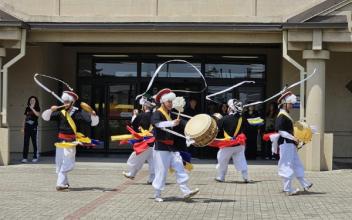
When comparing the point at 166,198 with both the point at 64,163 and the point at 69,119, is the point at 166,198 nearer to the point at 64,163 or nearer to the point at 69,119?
the point at 64,163

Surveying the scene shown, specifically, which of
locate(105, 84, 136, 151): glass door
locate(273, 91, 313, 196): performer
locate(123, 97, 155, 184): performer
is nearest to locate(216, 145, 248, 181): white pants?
locate(123, 97, 155, 184): performer

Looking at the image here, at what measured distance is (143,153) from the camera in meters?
12.9

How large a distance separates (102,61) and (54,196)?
9503mm

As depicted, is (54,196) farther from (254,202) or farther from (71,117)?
(254,202)

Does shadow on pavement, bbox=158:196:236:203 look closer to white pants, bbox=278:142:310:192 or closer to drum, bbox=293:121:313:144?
white pants, bbox=278:142:310:192

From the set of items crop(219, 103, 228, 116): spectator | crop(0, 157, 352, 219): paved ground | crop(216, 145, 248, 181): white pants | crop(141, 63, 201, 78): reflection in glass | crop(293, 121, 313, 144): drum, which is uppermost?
crop(141, 63, 201, 78): reflection in glass

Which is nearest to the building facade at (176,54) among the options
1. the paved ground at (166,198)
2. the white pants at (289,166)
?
the paved ground at (166,198)

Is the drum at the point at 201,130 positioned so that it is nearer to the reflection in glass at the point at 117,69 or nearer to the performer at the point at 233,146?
the performer at the point at 233,146

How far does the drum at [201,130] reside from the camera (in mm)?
10438

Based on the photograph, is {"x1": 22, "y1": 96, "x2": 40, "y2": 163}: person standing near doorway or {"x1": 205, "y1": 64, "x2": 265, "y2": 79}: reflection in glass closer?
{"x1": 22, "y1": 96, "x2": 40, "y2": 163}: person standing near doorway

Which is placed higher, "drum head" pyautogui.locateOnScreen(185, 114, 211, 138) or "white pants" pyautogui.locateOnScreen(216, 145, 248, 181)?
"drum head" pyautogui.locateOnScreen(185, 114, 211, 138)

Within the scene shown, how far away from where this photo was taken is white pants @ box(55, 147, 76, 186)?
38.7 ft

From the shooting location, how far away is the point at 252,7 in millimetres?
16938

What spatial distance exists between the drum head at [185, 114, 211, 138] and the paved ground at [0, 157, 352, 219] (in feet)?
3.86
